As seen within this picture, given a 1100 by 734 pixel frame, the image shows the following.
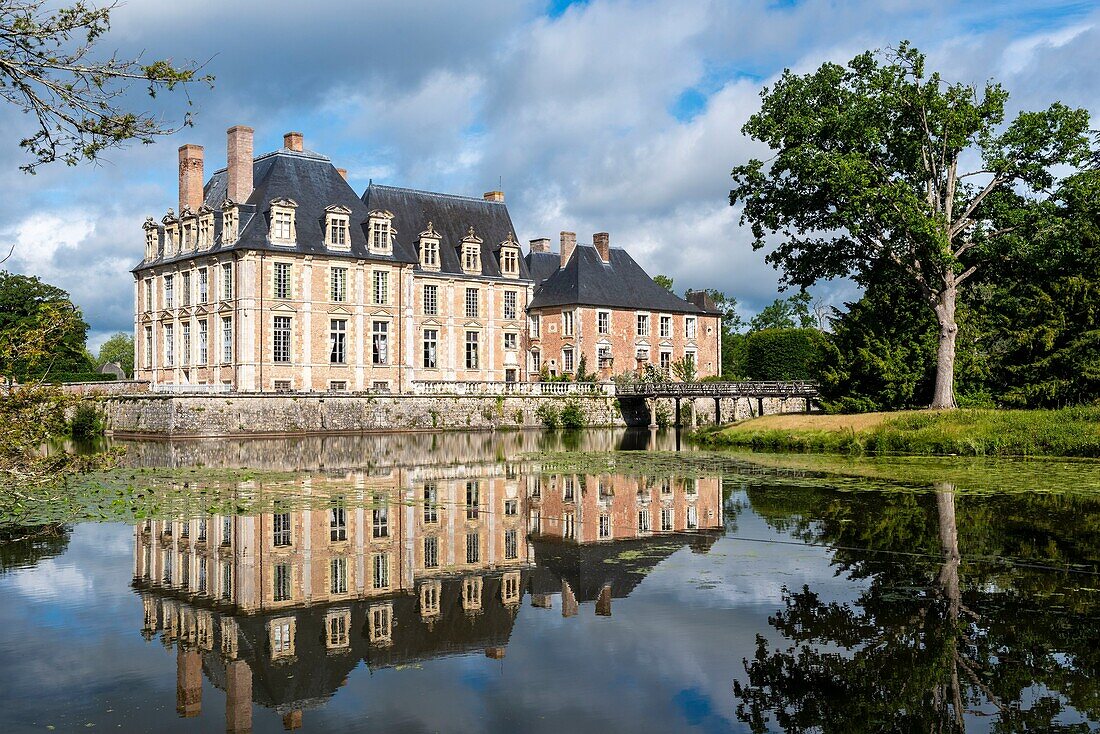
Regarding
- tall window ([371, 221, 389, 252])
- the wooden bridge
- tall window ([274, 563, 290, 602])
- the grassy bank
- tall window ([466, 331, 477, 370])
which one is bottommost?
tall window ([274, 563, 290, 602])

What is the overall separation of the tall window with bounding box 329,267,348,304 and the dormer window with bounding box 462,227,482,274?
7738 millimetres

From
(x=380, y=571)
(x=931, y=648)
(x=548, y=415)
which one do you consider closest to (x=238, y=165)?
(x=548, y=415)

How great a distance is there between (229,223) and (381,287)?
589 cm

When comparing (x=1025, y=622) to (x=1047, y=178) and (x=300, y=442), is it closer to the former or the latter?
(x=1047, y=178)

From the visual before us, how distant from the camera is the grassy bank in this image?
20906mm

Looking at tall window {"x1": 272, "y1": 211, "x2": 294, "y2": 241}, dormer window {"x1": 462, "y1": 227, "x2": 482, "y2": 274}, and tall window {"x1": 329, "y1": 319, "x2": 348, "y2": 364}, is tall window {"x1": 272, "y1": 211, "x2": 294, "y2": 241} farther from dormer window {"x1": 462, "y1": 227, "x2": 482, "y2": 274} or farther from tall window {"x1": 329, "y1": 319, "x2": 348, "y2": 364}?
dormer window {"x1": 462, "y1": 227, "x2": 482, "y2": 274}

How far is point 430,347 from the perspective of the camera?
42.3m

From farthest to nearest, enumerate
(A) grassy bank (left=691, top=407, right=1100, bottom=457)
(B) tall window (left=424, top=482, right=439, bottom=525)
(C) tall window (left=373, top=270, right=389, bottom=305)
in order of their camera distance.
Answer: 1. (C) tall window (left=373, top=270, right=389, bottom=305)
2. (A) grassy bank (left=691, top=407, right=1100, bottom=457)
3. (B) tall window (left=424, top=482, right=439, bottom=525)

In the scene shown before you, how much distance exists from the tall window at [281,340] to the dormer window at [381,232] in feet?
14.9

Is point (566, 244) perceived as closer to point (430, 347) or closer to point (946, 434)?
point (430, 347)

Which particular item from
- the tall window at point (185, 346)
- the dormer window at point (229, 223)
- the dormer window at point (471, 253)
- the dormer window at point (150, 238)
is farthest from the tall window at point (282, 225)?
the dormer window at point (471, 253)

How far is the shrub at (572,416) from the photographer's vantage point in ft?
131

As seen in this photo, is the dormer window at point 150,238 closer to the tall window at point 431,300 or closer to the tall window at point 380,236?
the tall window at point 380,236

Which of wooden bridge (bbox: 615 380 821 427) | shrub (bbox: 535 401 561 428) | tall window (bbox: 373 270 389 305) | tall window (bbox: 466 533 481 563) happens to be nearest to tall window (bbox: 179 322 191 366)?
tall window (bbox: 373 270 389 305)
